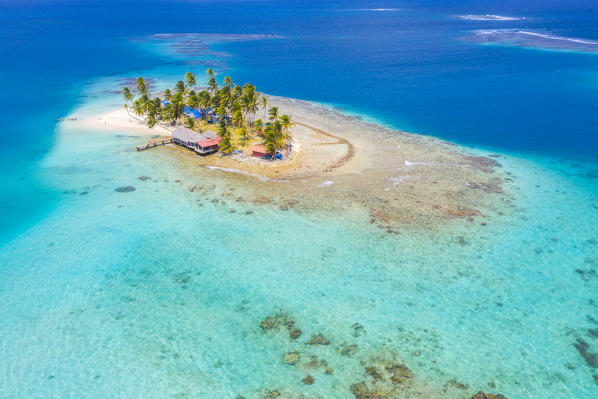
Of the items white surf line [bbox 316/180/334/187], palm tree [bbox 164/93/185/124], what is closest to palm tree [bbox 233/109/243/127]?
palm tree [bbox 164/93/185/124]

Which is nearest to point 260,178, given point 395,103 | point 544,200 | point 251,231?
point 251,231

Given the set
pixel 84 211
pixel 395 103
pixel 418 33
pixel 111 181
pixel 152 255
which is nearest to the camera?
pixel 152 255

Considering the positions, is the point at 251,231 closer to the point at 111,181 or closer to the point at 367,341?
the point at 367,341

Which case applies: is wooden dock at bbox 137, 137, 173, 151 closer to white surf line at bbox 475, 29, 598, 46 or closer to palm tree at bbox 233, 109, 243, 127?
palm tree at bbox 233, 109, 243, 127

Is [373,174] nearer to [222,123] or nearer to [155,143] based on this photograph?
[222,123]

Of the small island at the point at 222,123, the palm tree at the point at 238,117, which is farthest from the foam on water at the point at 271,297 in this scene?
the palm tree at the point at 238,117

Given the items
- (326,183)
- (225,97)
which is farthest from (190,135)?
(326,183)
